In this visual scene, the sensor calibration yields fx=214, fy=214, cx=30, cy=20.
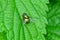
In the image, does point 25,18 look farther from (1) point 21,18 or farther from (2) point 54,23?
(2) point 54,23

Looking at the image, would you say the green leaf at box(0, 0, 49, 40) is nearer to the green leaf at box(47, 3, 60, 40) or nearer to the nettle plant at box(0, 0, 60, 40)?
the nettle plant at box(0, 0, 60, 40)

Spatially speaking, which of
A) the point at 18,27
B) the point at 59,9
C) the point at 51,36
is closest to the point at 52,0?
the point at 59,9

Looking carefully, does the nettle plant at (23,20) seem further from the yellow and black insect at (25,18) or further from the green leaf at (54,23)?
the green leaf at (54,23)

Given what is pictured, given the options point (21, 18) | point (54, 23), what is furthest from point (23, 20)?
point (54, 23)

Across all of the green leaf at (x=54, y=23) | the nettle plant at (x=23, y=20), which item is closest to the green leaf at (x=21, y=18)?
the nettle plant at (x=23, y=20)

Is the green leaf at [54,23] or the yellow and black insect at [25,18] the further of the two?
the green leaf at [54,23]

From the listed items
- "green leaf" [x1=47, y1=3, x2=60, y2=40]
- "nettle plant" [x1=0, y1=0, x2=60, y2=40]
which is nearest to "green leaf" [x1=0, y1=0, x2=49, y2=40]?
"nettle plant" [x1=0, y1=0, x2=60, y2=40]
